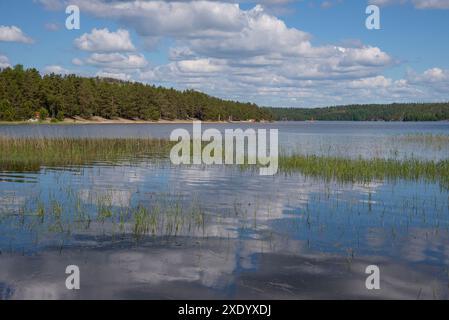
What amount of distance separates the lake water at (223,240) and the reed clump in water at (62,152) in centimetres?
797

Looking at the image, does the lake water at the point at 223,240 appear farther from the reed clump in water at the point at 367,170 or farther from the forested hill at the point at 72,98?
the forested hill at the point at 72,98

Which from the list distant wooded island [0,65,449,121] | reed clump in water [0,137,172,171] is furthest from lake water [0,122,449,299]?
distant wooded island [0,65,449,121]

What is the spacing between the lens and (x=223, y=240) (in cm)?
1178

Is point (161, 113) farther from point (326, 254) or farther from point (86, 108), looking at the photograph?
point (326, 254)

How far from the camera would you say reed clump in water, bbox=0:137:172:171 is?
92.1 feet

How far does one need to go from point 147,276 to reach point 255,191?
34.4 ft

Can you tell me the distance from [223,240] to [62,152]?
2323 cm

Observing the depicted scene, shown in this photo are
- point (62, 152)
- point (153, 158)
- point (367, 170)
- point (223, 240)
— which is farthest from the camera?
point (62, 152)

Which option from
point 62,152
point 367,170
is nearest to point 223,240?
point 367,170

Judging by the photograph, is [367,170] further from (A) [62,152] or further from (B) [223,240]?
(A) [62,152]

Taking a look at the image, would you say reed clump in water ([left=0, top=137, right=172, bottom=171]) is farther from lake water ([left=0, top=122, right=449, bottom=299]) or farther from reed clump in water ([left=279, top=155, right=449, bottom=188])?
reed clump in water ([left=279, top=155, right=449, bottom=188])

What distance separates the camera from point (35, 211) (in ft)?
46.8

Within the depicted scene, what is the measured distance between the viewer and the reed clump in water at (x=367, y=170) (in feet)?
75.5
